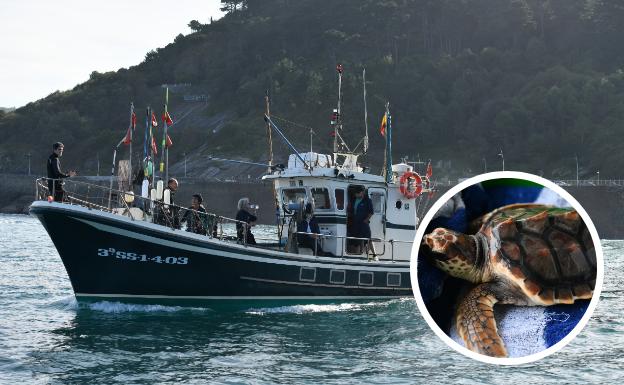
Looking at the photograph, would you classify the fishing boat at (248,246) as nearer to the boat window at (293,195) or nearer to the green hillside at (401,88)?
the boat window at (293,195)

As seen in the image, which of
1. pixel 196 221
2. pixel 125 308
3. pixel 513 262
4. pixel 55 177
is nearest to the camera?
pixel 513 262

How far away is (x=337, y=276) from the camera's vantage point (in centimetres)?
2286

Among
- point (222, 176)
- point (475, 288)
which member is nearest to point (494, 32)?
point (222, 176)

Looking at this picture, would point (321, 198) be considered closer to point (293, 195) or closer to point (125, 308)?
point (293, 195)

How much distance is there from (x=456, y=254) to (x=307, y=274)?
A: 66.5 feet

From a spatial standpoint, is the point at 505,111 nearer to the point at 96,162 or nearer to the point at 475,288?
the point at 96,162

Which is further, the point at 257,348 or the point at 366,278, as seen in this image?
the point at 366,278

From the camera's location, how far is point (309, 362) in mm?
15867

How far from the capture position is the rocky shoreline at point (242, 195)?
81312 mm

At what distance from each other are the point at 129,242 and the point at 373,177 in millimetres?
7358

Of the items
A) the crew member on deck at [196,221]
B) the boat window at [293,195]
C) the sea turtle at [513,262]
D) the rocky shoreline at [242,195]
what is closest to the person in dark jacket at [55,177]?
→ the crew member on deck at [196,221]

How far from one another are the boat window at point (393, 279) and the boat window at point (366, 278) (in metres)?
0.59

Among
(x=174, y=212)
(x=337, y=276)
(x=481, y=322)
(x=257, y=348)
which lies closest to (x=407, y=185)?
(x=337, y=276)

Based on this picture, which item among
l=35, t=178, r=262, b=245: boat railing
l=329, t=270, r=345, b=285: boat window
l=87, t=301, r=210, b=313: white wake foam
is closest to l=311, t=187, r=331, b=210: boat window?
l=329, t=270, r=345, b=285: boat window
